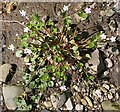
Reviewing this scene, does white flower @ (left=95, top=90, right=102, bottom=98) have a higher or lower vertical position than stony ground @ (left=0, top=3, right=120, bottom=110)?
lower

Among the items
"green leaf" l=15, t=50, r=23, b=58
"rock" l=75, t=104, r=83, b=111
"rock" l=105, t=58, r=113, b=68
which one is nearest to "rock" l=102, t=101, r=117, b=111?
"rock" l=75, t=104, r=83, b=111

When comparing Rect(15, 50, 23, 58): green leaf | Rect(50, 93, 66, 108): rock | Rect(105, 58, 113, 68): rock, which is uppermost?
Rect(15, 50, 23, 58): green leaf

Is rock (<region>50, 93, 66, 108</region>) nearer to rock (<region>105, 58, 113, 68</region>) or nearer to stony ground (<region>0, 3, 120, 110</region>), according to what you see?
stony ground (<region>0, 3, 120, 110</region>)

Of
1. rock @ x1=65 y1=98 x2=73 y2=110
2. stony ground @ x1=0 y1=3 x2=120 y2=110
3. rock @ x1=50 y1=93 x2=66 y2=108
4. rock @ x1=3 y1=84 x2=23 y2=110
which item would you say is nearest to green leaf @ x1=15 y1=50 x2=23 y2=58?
stony ground @ x1=0 y1=3 x2=120 y2=110

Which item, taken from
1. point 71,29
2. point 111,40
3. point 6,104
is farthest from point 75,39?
point 6,104

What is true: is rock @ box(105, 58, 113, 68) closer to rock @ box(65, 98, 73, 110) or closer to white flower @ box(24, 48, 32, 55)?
rock @ box(65, 98, 73, 110)

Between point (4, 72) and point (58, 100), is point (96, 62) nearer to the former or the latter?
point (58, 100)

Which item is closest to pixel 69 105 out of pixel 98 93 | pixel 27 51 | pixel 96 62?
pixel 98 93

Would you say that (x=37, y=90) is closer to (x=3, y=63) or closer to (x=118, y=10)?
(x=3, y=63)

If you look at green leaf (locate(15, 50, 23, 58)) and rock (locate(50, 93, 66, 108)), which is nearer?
rock (locate(50, 93, 66, 108))
